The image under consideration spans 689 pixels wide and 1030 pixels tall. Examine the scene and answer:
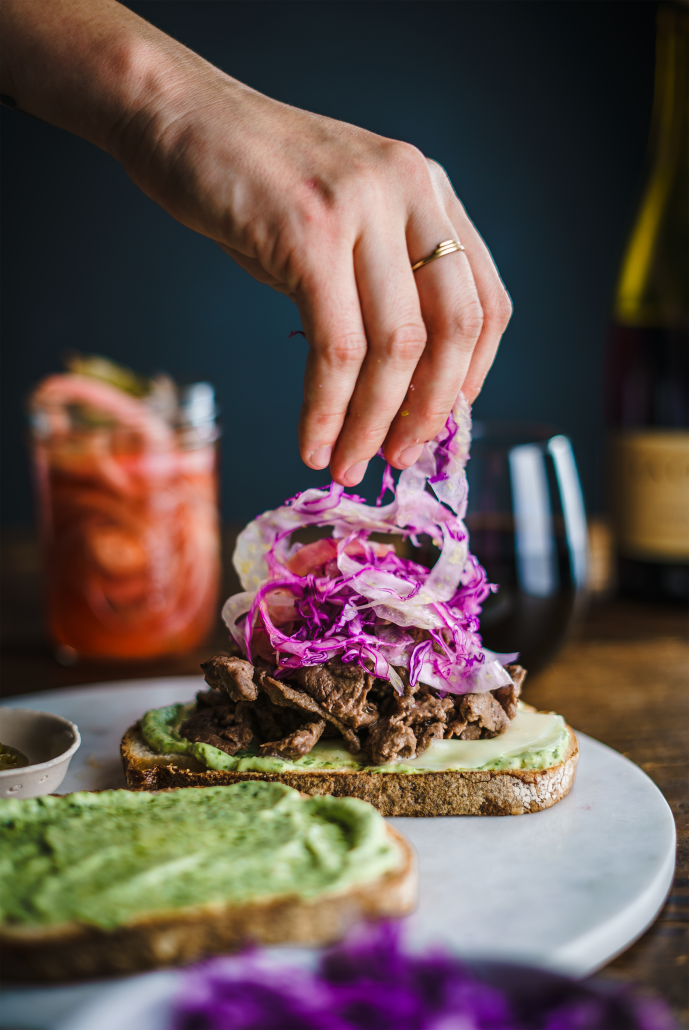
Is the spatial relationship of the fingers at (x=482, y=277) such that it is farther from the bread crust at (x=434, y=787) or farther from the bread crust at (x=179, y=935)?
the bread crust at (x=179, y=935)

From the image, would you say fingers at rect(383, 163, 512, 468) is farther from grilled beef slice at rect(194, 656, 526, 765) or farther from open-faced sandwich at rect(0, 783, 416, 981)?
open-faced sandwich at rect(0, 783, 416, 981)

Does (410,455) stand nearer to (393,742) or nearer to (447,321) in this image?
(447,321)

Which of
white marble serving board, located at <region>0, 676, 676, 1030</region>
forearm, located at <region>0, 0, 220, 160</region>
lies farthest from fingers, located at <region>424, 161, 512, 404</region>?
white marble serving board, located at <region>0, 676, 676, 1030</region>

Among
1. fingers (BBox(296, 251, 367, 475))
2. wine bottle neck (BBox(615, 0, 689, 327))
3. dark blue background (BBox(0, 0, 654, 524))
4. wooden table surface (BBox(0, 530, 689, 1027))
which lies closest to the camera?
wooden table surface (BBox(0, 530, 689, 1027))

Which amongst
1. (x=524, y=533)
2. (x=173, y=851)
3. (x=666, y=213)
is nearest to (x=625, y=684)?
(x=524, y=533)

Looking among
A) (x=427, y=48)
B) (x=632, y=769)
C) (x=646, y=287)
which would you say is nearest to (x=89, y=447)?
(x=632, y=769)

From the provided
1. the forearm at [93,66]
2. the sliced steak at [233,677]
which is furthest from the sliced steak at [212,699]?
the forearm at [93,66]
